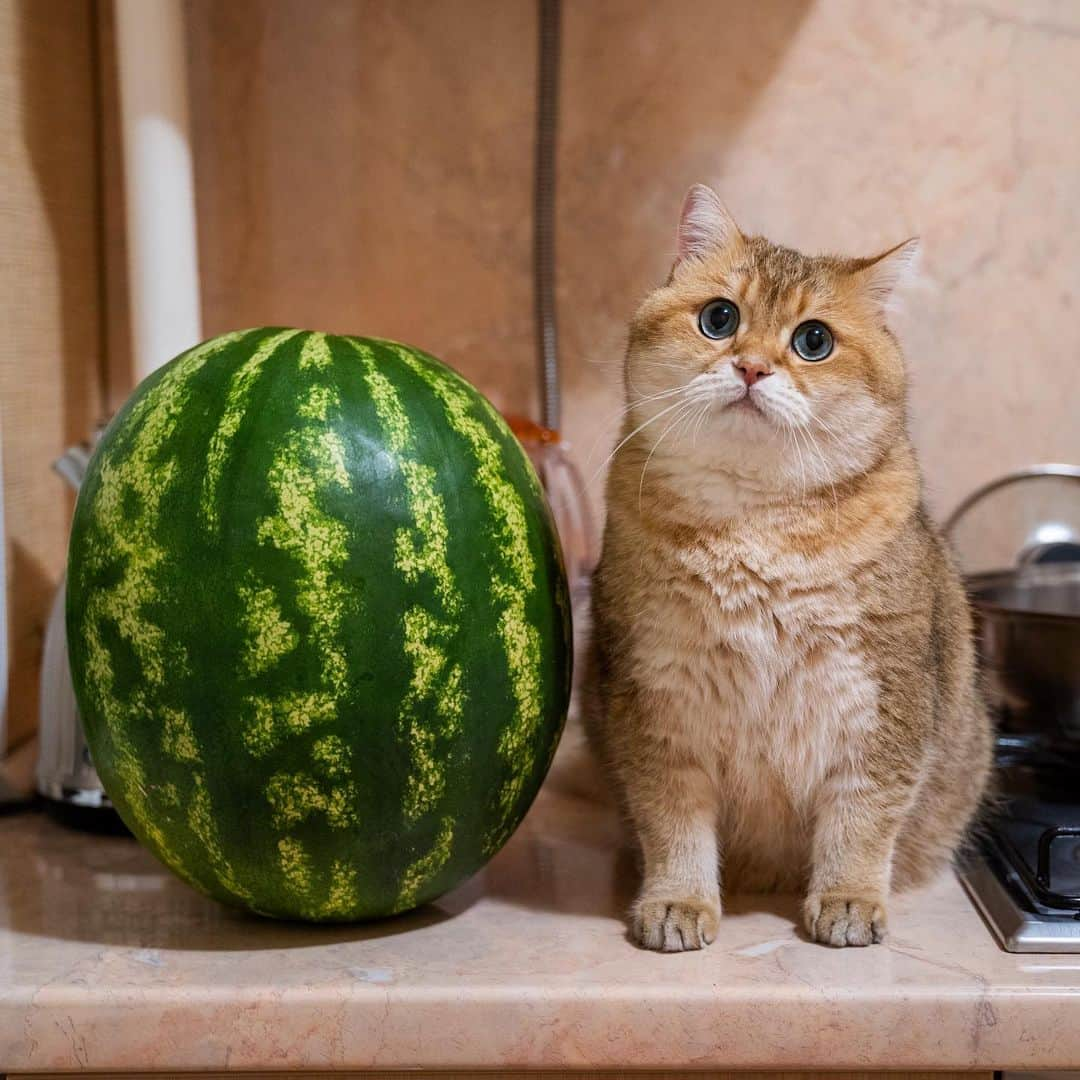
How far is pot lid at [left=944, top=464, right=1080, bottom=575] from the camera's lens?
1550mm

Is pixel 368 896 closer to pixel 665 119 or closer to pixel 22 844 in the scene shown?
pixel 22 844

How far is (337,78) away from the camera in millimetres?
1595

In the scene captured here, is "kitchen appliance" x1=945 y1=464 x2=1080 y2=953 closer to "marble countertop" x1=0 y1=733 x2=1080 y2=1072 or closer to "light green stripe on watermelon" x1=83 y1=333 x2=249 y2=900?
"marble countertop" x1=0 y1=733 x2=1080 y2=1072

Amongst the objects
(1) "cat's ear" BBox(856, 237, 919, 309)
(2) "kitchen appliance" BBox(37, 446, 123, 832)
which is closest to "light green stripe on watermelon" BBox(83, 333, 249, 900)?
(2) "kitchen appliance" BBox(37, 446, 123, 832)

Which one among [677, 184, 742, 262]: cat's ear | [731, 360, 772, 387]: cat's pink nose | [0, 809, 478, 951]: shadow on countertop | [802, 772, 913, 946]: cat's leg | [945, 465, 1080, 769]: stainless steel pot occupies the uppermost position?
[677, 184, 742, 262]: cat's ear

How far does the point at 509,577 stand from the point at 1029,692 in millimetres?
640

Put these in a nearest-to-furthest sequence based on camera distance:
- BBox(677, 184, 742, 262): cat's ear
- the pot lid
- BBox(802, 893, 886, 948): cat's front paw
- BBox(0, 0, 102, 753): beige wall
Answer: BBox(802, 893, 886, 948): cat's front paw, BBox(677, 184, 742, 262): cat's ear, BBox(0, 0, 102, 753): beige wall, the pot lid

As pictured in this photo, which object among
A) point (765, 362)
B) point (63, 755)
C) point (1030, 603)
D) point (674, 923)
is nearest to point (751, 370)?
point (765, 362)

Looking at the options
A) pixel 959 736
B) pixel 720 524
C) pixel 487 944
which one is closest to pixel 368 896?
pixel 487 944

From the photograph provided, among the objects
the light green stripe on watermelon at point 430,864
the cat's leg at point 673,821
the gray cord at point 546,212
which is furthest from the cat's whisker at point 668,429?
the gray cord at point 546,212

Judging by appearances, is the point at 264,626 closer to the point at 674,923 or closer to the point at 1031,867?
the point at 674,923

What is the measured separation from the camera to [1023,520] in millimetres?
1568

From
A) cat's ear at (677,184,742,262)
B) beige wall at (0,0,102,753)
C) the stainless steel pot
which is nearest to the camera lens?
cat's ear at (677,184,742,262)

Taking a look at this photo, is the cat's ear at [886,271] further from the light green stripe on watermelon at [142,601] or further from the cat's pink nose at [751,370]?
the light green stripe on watermelon at [142,601]
